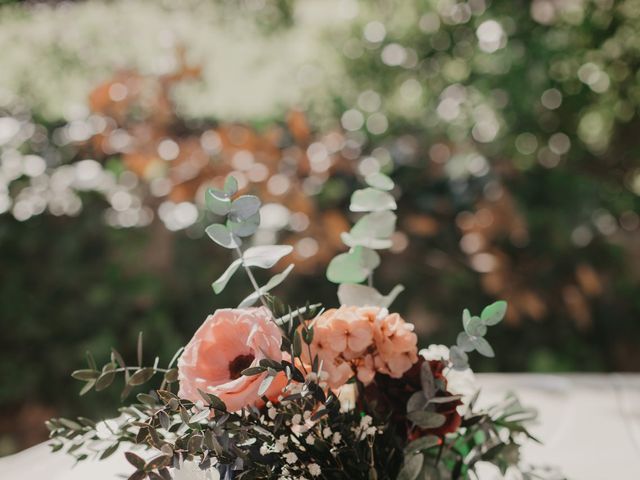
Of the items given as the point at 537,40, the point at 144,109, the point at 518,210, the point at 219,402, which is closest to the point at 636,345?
the point at 518,210

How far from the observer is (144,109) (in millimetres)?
2850

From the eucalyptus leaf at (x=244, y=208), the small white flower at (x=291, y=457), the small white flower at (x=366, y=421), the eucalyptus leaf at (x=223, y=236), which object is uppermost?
the eucalyptus leaf at (x=244, y=208)

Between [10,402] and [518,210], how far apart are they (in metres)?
2.00

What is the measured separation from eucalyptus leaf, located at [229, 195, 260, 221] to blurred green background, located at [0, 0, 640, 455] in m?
1.72

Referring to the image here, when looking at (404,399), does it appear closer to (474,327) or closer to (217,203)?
(474,327)

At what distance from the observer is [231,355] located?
72 centimetres

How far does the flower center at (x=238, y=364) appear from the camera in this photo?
2.37 ft

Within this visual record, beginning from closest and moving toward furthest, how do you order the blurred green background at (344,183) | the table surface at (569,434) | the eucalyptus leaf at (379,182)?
the eucalyptus leaf at (379,182) → the table surface at (569,434) → the blurred green background at (344,183)

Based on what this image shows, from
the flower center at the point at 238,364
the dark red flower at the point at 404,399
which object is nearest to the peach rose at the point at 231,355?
the flower center at the point at 238,364

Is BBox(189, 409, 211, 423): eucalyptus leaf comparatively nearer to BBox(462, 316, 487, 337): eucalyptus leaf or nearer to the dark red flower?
the dark red flower

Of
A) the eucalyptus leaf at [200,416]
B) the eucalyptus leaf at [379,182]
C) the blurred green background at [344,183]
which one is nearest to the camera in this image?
the eucalyptus leaf at [200,416]

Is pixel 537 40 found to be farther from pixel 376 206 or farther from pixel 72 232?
pixel 376 206

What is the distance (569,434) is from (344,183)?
146 centimetres

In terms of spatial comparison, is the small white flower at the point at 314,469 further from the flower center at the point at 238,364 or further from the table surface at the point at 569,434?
the table surface at the point at 569,434
